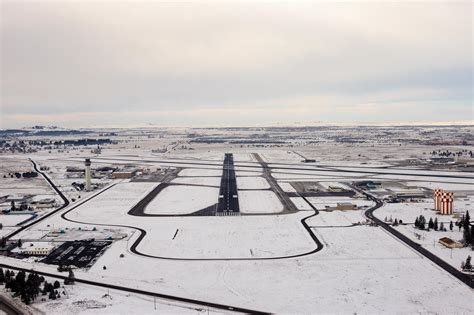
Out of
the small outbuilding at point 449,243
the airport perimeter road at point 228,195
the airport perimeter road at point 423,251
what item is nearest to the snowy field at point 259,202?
the airport perimeter road at point 228,195

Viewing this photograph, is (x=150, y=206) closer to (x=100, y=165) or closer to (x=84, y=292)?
(x=84, y=292)

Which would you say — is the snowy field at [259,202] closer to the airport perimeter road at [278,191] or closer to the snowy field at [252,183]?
the airport perimeter road at [278,191]

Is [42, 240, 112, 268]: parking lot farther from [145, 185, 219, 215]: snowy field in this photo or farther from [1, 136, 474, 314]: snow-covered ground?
[145, 185, 219, 215]: snowy field

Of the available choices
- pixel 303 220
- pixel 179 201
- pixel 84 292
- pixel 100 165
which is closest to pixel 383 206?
pixel 303 220

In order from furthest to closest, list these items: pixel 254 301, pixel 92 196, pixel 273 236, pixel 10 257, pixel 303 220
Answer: pixel 92 196 < pixel 303 220 < pixel 273 236 < pixel 10 257 < pixel 254 301

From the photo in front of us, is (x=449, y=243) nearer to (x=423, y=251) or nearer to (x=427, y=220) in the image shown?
(x=423, y=251)
